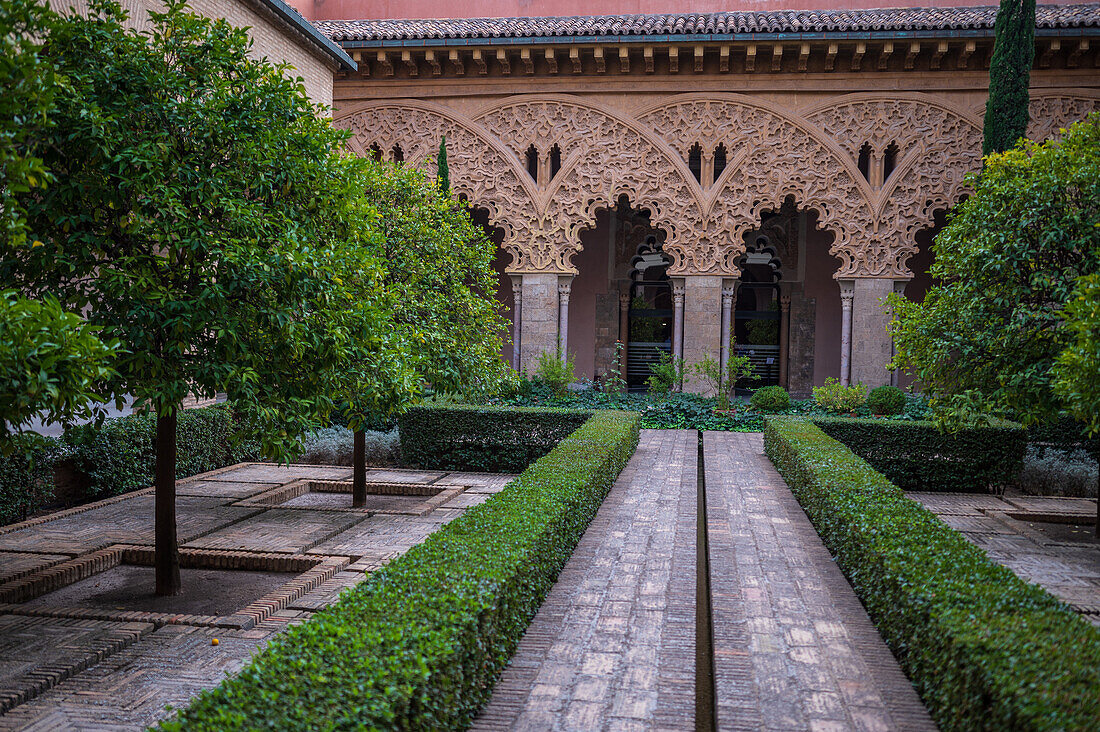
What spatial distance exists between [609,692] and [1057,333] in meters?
A: 4.88

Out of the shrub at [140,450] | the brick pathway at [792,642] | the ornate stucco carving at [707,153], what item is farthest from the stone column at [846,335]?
the shrub at [140,450]

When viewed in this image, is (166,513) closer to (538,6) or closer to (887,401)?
(887,401)

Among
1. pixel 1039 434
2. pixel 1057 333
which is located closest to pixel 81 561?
pixel 1057 333

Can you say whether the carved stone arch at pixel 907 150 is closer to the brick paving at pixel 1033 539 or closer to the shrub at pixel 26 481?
the brick paving at pixel 1033 539

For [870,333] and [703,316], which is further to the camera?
[703,316]

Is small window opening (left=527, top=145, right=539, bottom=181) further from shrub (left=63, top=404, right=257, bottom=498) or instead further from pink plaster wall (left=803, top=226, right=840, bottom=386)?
shrub (left=63, top=404, right=257, bottom=498)

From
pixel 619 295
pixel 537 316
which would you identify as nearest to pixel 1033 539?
pixel 537 316

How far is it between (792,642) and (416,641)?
207cm

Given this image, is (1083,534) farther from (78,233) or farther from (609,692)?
(78,233)

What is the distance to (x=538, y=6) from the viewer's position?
58.2 ft

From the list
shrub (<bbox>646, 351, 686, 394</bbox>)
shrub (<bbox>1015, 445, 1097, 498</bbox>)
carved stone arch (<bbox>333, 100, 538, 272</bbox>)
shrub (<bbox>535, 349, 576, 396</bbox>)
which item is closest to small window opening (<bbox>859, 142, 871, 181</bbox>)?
shrub (<bbox>646, 351, 686, 394</bbox>)

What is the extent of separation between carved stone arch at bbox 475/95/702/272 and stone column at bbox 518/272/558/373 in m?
0.39

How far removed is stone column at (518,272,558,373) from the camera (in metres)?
15.8

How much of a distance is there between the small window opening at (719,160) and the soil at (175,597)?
12.8 meters
